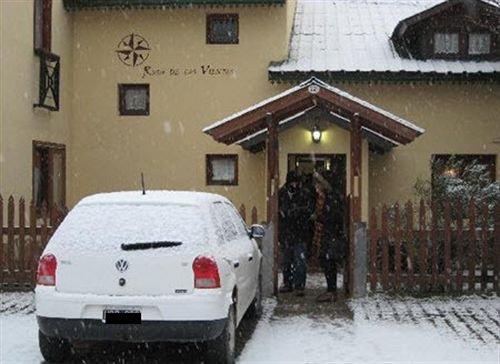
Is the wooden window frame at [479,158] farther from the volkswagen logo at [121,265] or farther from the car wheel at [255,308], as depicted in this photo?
the volkswagen logo at [121,265]

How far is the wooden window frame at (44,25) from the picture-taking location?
17161 mm

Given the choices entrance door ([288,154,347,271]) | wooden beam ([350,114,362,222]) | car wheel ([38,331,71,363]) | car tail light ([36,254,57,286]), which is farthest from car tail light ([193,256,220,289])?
entrance door ([288,154,347,271])

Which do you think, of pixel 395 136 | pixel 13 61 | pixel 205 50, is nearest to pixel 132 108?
pixel 205 50

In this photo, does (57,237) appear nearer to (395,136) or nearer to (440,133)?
(395,136)

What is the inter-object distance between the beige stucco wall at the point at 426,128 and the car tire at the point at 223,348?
11.4m

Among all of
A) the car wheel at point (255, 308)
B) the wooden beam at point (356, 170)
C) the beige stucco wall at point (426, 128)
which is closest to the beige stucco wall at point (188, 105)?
the beige stucco wall at point (426, 128)

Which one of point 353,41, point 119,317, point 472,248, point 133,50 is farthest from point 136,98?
point 119,317

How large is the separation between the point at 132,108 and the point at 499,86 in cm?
847

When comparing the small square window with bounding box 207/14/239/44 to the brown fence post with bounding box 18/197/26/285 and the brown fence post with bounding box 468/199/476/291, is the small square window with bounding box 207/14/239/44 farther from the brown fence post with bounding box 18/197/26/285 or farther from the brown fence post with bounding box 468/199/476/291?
the brown fence post with bounding box 468/199/476/291

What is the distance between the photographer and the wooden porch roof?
1248cm

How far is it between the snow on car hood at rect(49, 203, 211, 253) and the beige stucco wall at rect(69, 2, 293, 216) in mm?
11184

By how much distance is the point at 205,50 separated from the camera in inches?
756

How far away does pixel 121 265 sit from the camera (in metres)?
7.40

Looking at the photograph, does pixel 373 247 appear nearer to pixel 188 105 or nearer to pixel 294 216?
pixel 294 216
